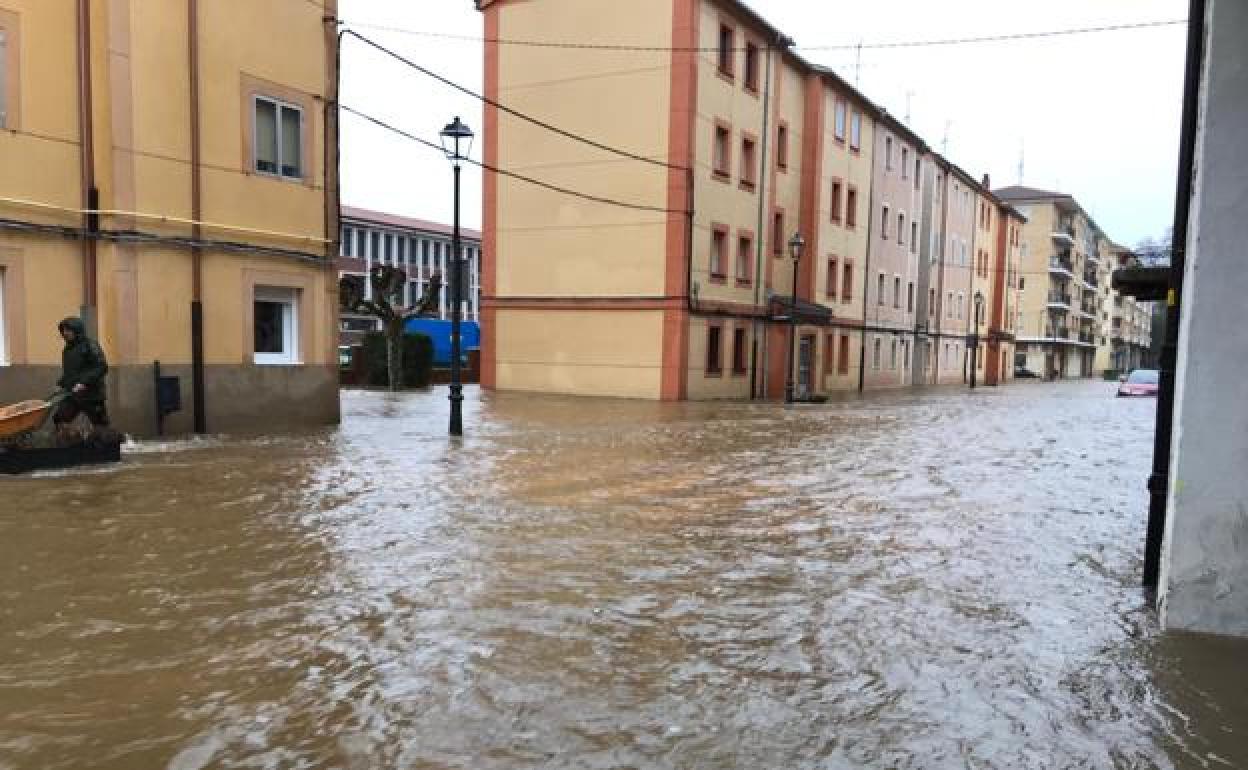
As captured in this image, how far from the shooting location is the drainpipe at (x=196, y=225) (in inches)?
557

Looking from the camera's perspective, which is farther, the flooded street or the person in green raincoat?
the person in green raincoat

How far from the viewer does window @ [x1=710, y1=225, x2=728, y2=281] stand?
28203 mm

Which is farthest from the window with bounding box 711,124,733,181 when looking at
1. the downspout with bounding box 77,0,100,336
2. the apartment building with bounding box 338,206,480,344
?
the apartment building with bounding box 338,206,480,344

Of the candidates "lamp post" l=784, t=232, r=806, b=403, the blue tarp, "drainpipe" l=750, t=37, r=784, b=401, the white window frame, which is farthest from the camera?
the blue tarp

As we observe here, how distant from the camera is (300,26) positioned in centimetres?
1588

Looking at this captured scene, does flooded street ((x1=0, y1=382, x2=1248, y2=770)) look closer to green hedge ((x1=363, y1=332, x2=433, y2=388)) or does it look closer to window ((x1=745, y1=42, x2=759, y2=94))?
green hedge ((x1=363, y1=332, x2=433, y2=388))

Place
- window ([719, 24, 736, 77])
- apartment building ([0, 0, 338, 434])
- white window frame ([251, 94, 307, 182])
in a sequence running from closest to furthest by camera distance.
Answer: apartment building ([0, 0, 338, 434]) < white window frame ([251, 94, 307, 182]) < window ([719, 24, 736, 77])

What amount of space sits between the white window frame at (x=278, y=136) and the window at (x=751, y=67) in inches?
687

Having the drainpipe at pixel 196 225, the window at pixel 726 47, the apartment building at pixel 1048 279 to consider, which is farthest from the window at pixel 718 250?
the apartment building at pixel 1048 279

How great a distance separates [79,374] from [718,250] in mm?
20582

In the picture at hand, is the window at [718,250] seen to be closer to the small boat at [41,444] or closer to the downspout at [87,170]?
the downspout at [87,170]

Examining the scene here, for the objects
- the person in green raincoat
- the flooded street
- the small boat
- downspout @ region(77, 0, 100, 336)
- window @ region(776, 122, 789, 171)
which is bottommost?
the flooded street

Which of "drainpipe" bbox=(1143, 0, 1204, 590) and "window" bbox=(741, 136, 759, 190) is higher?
"window" bbox=(741, 136, 759, 190)

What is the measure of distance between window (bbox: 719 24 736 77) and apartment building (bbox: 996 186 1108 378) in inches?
2382
